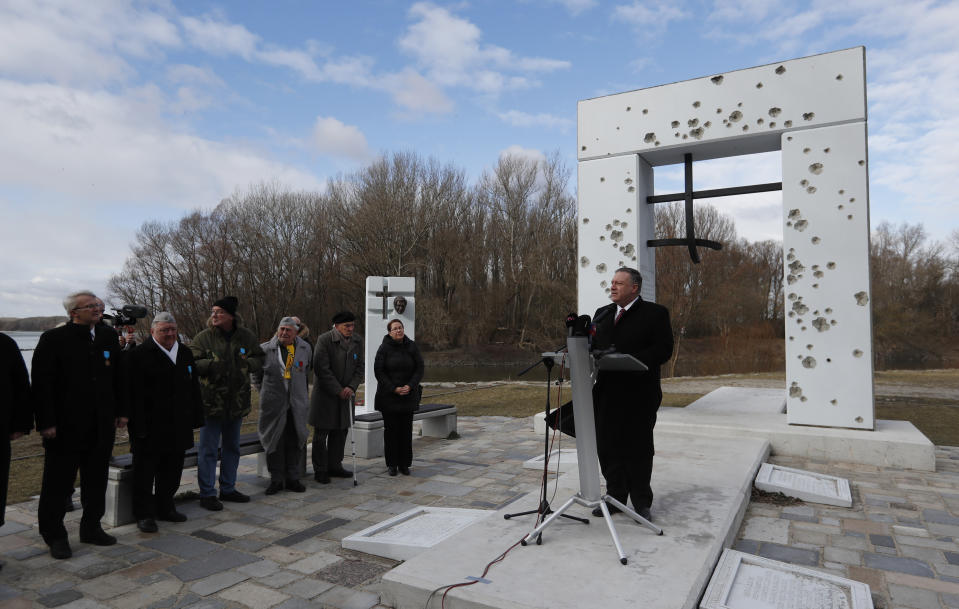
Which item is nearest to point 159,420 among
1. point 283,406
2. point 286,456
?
point 283,406

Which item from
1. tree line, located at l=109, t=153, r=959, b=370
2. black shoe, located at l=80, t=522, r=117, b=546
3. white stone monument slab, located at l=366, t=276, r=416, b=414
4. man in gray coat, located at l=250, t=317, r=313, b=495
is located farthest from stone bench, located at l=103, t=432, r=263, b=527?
tree line, located at l=109, t=153, r=959, b=370

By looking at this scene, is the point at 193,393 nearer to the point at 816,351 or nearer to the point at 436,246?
the point at 816,351

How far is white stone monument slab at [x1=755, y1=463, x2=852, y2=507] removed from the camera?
15.2 feet

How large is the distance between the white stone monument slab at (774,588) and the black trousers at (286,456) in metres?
3.70

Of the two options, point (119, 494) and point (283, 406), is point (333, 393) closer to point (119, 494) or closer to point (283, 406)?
point (283, 406)

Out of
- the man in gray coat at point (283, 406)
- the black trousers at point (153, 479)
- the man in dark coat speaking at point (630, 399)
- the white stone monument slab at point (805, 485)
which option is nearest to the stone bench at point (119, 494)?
the black trousers at point (153, 479)

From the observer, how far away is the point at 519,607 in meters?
2.51

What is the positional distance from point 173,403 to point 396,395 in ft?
6.79

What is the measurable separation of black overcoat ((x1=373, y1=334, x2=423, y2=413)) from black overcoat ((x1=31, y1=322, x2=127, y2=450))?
2.34 m

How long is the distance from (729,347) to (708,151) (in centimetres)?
2142

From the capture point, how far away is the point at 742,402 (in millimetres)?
8711

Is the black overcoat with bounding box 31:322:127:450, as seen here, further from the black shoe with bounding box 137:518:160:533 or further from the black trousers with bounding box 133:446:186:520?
the black shoe with bounding box 137:518:160:533

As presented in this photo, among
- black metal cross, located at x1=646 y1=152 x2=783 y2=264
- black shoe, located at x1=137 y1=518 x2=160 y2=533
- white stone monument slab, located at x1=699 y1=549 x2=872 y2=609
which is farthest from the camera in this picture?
black metal cross, located at x1=646 y1=152 x2=783 y2=264

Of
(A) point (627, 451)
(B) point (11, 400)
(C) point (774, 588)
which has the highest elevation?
(B) point (11, 400)
